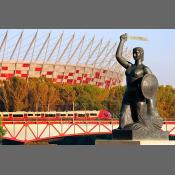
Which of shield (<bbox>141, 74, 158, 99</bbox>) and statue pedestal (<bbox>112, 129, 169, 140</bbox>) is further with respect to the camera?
shield (<bbox>141, 74, 158, 99</bbox>)

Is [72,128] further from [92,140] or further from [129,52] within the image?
[129,52]

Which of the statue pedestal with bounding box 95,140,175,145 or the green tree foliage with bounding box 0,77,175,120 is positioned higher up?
the green tree foliage with bounding box 0,77,175,120

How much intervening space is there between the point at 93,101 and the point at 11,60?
10630 millimetres

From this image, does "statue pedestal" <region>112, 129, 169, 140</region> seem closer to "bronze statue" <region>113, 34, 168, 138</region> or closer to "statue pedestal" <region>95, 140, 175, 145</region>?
"bronze statue" <region>113, 34, 168, 138</region>

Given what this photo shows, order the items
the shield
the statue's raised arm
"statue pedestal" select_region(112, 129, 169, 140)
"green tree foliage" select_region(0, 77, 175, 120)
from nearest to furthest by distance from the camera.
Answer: "statue pedestal" select_region(112, 129, 169, 140)
the shield
the statue's raised arm
"green tree foliage" select_region(0, 77, 175, 120)

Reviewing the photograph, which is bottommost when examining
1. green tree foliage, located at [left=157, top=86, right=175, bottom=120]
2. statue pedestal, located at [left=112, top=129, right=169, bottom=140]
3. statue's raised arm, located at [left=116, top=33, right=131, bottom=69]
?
statue pedestal, located at [left=112, top=129, right=169, bottom=140]

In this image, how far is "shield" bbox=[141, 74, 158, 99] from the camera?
103 feet

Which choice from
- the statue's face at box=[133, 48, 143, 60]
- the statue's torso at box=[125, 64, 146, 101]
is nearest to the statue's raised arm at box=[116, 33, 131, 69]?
the statue's torso at box=[125, 64, 146, 101]

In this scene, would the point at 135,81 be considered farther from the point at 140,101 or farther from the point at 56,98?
the point at 56,98

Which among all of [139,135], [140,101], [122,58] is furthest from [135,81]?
[139,135]

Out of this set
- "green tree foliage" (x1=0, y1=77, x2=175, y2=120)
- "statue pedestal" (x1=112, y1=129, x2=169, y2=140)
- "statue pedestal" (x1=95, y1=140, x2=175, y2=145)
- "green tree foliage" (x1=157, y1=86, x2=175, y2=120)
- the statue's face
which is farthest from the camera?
"green tree foliage" (x1=0, y1=77, x2=175, y2=120)

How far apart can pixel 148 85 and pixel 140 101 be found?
679 millimetres

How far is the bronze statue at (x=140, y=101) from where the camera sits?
3153 centimetres

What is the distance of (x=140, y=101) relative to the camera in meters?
31.9
